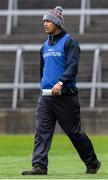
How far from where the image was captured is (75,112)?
12.6 meters

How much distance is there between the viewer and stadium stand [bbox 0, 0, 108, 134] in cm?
2753

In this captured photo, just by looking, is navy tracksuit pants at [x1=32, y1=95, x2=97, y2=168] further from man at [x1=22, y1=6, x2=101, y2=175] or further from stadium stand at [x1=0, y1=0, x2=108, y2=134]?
stadium stand at [x1=0, y1=0, x2=108, y2=134]

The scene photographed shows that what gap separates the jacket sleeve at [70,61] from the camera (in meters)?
12.4

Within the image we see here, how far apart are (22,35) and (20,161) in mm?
15389

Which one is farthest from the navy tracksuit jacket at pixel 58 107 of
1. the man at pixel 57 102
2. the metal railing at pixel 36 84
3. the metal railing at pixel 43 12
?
the metal railing at pixel 43 12

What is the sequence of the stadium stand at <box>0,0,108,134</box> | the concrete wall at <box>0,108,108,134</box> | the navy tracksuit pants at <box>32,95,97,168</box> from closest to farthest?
the navy tracksuit pants at <box>32,95,97,168</box>
the concrete wall at <box>0,108,108,134</box>
the stadium stand at <box>0,0,108,134</box>

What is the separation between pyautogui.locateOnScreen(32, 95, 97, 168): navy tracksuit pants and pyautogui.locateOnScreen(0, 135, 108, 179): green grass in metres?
0.31

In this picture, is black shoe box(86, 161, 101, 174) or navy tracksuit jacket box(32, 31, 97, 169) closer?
navy tracksuit jacket box(32, 31, 97, 169)

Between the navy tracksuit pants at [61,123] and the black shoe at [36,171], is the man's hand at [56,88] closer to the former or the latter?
the navy tracksuit pants at [61,123]

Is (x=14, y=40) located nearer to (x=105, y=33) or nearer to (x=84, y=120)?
(x=105, y=33)

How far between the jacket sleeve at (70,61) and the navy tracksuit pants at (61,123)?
0.32 meters

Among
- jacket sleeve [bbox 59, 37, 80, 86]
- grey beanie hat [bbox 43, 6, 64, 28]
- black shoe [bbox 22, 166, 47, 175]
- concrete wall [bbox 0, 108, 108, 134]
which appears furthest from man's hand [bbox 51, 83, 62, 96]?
concrete wall [bbox 0, 108, 108, 134]

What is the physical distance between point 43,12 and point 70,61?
17.8 m

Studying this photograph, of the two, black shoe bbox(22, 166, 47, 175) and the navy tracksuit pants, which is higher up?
the navy tracksuit pants
